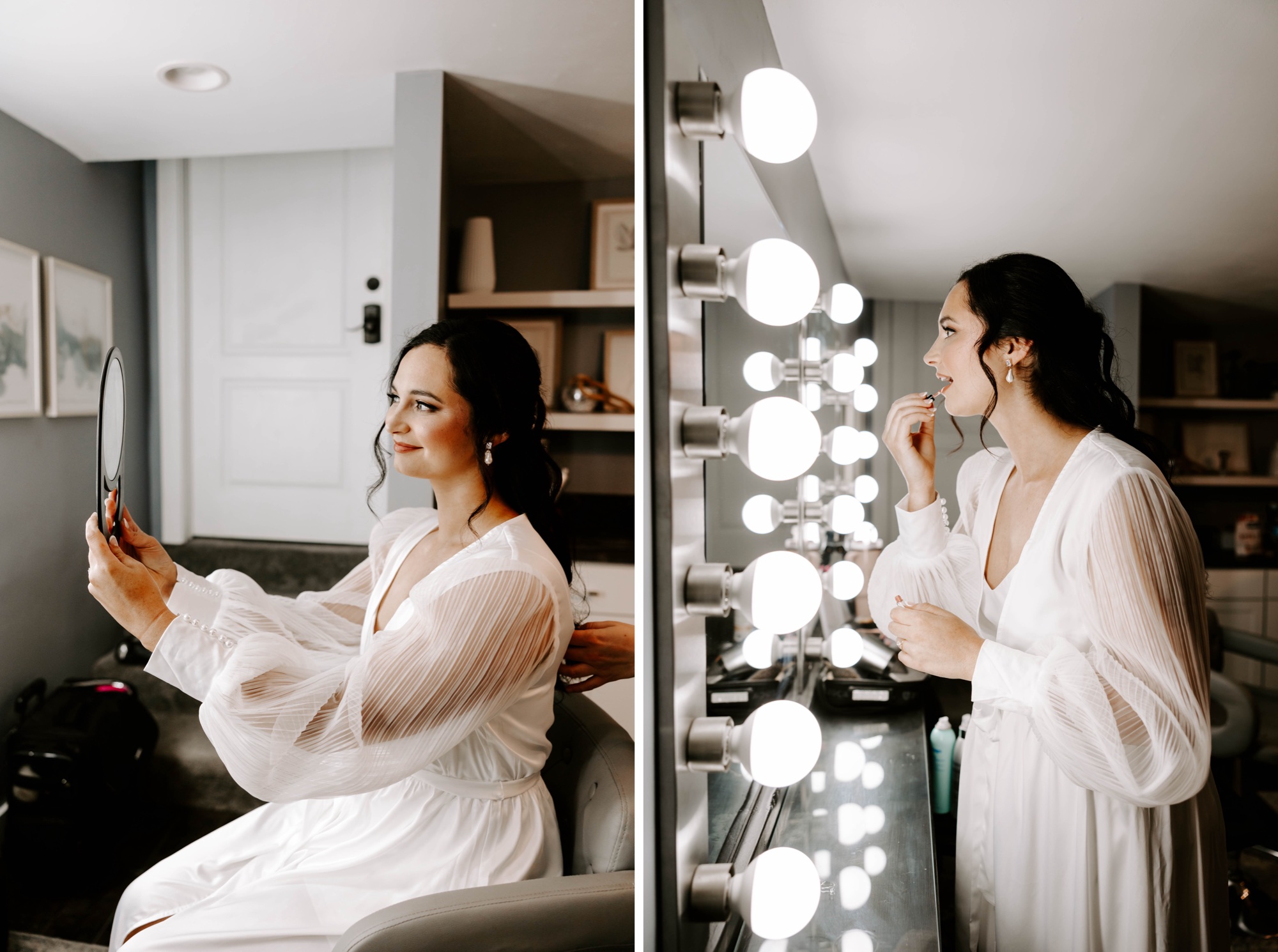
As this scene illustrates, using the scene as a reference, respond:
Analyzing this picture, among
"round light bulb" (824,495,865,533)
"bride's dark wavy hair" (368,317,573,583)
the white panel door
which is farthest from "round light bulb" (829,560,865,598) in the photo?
the white panel door

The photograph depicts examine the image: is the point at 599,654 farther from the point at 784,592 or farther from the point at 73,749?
the point at 73,749

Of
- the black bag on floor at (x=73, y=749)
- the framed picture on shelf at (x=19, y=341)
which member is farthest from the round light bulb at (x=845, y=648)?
the framed picture on shelf at (x=19, y=341)

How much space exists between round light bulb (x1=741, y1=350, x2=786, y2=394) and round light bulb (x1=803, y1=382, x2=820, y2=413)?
3 cm

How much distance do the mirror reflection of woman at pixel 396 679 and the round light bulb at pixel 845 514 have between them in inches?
12.0

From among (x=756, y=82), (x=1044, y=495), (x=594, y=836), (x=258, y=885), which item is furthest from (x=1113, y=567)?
(x=258, y=885)

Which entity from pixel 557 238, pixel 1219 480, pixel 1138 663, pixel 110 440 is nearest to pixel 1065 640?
pixel 1138 663

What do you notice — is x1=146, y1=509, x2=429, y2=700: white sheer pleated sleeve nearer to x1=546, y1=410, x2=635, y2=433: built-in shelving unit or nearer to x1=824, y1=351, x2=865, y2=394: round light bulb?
x1=546, y1=410, x2=635, y2=433: built-in shelving unit

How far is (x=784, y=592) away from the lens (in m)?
0.58

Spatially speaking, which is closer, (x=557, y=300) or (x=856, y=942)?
(x=856, y=942)

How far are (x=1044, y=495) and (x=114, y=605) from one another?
2.28 ft

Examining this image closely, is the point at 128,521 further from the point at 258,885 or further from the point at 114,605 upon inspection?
the point at 258,885

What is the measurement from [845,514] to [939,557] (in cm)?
10

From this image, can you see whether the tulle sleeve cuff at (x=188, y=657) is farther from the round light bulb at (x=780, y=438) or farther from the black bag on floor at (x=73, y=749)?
the round light bulb at (x=780, y=438)

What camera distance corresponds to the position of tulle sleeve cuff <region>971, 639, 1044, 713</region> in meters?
0.43
